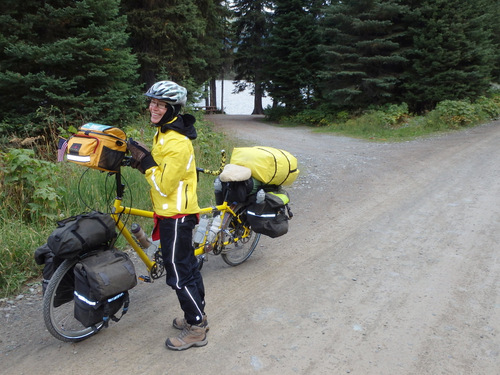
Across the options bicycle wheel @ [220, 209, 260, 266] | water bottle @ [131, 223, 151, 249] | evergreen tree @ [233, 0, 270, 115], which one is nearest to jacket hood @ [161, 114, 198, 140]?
water bottle @ [131, 223, 151, 249]

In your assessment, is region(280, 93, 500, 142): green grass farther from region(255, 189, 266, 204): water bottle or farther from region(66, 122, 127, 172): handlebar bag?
region(66, 122, 127, 172): handlebar bag

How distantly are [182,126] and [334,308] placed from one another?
235 centimetres

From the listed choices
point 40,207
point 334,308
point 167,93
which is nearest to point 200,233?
point 334,308

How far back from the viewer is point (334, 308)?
3980mm

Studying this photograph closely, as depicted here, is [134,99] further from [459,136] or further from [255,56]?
[255,56]

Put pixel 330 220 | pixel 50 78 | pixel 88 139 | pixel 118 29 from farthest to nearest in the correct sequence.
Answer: pixel 118 29 → pixel 50 78 → pixel 330 220 → pixel 88 139

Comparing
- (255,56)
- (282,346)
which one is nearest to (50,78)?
(282,346)

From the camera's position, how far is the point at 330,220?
6.68 metres

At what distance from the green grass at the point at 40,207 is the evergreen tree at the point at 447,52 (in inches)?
650

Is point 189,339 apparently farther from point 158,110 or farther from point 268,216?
point 158,110

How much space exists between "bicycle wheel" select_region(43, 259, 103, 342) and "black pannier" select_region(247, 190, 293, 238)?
1.99 meters

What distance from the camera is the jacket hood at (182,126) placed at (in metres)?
3.15

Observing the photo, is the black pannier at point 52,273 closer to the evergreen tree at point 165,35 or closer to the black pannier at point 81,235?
the black pannier at point 81,235

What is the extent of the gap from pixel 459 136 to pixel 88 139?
15893 mm
